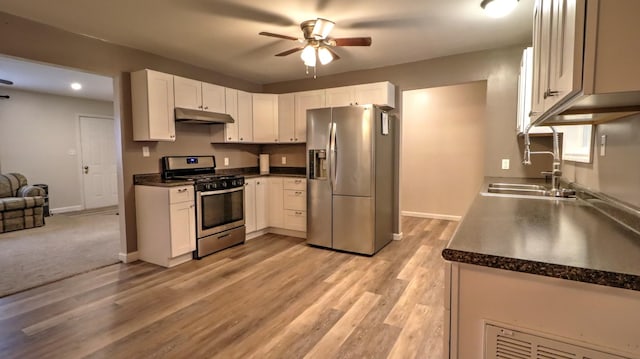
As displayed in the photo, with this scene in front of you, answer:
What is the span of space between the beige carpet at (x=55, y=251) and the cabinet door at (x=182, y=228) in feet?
2.68

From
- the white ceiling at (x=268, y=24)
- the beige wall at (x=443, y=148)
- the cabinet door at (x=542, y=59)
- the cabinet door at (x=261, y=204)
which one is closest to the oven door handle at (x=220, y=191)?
the cabinet door at (x=261, y=204)

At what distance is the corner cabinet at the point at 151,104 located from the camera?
3.56m

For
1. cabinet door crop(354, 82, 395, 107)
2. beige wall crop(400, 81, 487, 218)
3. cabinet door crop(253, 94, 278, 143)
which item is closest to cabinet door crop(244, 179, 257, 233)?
cabinet door crop(253, 94, 278, 143)

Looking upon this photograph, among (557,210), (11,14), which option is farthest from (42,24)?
(557,210)

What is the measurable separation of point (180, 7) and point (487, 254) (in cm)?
286

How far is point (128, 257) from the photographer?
3.70m

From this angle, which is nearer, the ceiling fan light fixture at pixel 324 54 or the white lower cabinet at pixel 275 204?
the ceiling fan light fixture at pixel 324 54

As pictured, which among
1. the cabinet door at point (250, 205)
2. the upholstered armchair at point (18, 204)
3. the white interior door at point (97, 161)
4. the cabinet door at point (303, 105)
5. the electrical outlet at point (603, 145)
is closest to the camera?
the electrical outlet at point (603, 145)

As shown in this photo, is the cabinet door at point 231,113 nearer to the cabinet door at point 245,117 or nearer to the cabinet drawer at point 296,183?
the cabinet door at point 245,117

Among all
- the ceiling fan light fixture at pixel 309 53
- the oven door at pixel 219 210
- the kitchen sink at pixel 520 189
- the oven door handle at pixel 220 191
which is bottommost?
the oven door at pixel 219 210

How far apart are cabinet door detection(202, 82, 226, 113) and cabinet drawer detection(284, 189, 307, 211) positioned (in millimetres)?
1483

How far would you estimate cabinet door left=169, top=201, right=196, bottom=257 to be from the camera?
3502 millimetres

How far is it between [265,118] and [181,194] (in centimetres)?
197

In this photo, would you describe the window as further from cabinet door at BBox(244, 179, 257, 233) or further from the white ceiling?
cabinet door at BBox(244, 179, 257, 233)
